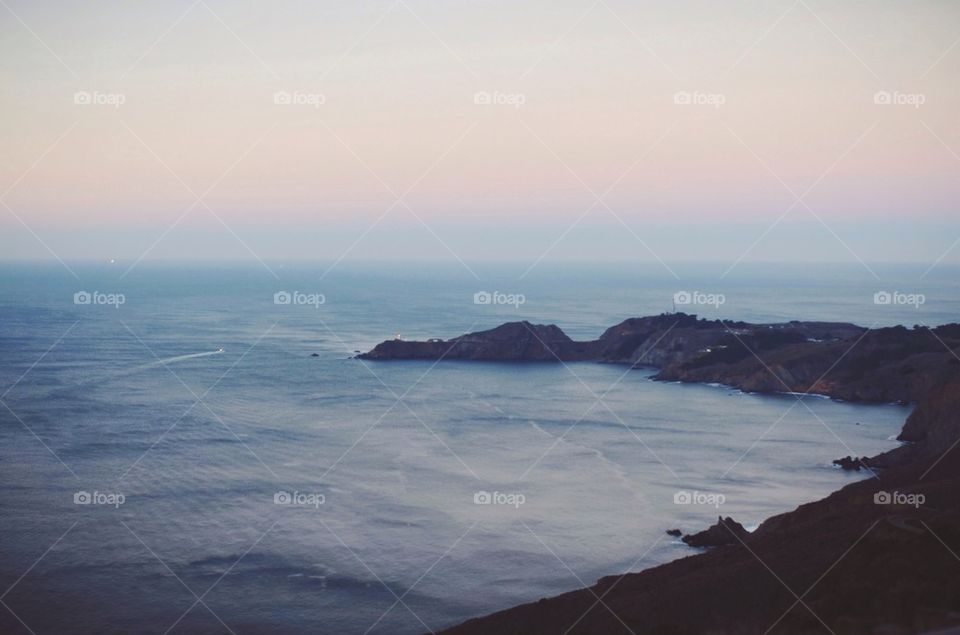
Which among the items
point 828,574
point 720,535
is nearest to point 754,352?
point 720,535

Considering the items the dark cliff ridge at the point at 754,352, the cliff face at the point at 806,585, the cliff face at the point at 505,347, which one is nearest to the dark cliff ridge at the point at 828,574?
the cliff face at the point at 806,585

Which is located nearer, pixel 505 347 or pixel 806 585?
pixel 806 585

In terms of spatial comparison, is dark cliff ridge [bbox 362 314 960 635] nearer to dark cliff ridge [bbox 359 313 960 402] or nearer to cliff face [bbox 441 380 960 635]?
cliff face [bbox 441 380 960 635]

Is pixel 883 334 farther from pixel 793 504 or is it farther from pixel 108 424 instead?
pixel 108 424

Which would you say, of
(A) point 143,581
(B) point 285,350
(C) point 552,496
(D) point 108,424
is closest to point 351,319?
(B) point 285,350

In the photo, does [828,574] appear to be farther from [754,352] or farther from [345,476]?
[754,352]
